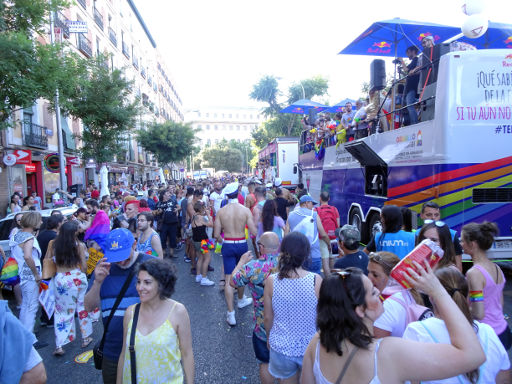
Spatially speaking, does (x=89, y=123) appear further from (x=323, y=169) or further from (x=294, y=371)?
(x=294, y=371)

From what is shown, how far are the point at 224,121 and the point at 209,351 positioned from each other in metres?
112

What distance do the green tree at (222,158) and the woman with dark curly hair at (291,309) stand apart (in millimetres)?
71593

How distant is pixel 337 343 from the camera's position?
1562 mm

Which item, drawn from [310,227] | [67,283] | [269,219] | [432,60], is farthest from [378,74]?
[67,283]

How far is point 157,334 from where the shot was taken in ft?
7.15

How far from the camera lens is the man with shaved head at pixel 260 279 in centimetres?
296

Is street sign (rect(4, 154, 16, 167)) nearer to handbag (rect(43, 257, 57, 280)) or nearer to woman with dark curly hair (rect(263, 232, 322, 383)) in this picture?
handbag (rect(43, 257, 57, 280))

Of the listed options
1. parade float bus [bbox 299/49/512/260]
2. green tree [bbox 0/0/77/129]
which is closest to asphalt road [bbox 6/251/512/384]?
parade float bus [bbox 299/49/512/260]

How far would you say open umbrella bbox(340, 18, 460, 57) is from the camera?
7.57 m

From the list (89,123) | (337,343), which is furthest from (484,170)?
(89,123)

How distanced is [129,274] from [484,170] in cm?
538

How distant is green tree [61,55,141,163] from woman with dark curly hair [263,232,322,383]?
16.3 metres

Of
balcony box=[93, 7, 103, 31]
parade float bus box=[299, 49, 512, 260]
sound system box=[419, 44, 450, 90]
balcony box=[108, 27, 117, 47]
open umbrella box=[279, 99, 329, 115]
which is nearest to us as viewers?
parade float bus box=[299, 49, 512, 260]

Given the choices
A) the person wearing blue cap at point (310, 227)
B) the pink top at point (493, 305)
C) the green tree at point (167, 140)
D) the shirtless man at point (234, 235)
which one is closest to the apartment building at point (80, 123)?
the green tree at point (167, 140)
